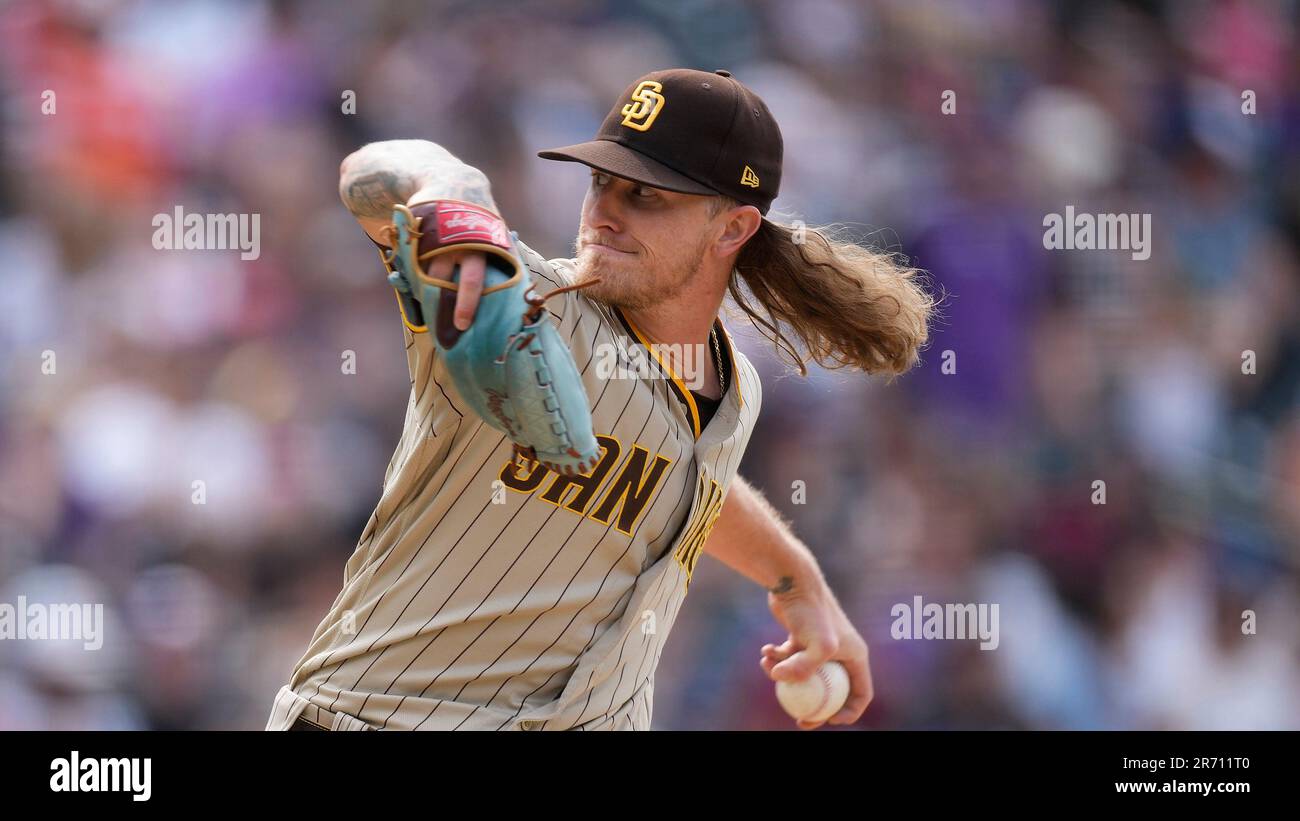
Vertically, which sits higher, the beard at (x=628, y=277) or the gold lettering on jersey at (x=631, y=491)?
the beard at (x=628, y=277)

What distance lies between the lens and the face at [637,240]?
2.48m

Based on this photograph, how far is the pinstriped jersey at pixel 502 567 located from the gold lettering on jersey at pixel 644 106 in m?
0.33

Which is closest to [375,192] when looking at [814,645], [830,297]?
[830,297]

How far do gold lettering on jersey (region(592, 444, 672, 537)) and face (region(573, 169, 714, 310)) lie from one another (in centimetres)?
32

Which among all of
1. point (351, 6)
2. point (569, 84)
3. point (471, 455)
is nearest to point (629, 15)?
point (569, 84)

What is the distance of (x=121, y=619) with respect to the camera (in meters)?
4.52

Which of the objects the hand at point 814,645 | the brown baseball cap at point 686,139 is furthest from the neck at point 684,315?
the hand at point 814,645

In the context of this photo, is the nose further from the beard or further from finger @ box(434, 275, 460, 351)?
finger @ box(434, 275, 460, 351)

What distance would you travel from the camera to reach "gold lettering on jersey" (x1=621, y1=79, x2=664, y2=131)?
253cm

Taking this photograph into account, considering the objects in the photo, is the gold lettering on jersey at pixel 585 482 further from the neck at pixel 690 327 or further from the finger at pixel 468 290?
the finger at pixel 468 290

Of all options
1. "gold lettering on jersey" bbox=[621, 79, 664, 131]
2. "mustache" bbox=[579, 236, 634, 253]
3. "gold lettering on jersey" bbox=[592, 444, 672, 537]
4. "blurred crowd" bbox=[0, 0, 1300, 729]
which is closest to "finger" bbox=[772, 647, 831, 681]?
"gold lettering on jersey" bbox=[592, 444, 672, 537]

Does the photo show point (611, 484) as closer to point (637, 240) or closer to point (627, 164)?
point (637, 240)

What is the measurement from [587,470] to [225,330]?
130 inches
